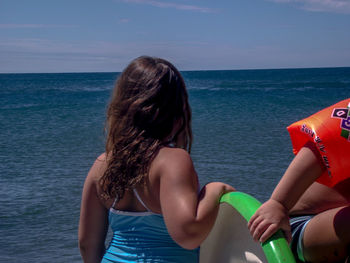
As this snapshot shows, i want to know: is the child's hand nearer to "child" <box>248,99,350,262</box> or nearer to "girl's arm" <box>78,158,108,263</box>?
"child" <box>248,99,350,262</box>

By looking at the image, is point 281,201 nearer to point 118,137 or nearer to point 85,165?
point 118,137

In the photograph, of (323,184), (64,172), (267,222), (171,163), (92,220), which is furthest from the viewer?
(64,172)

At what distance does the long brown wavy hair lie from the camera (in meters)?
1.45

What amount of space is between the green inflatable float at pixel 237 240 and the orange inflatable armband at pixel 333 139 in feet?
0.80

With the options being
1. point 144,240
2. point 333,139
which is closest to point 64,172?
point 144,240

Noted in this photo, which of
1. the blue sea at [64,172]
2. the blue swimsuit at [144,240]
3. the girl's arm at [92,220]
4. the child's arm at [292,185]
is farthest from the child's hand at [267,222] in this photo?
the blue sea at [64,172]

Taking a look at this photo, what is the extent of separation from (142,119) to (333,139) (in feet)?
1.96

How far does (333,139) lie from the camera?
1385 millimetres

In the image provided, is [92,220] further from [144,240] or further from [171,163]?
[171,163]

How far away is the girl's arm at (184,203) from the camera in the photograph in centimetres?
127

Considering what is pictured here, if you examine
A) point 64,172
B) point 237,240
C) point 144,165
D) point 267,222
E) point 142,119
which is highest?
point 142,119

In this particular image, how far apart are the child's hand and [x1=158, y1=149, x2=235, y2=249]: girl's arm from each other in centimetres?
13

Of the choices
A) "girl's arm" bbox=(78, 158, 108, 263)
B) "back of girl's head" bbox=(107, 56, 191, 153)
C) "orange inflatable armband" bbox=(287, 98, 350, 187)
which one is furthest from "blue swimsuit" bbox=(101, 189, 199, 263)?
"orange inflatable armband" bbox=(287, 98, 350, 187)

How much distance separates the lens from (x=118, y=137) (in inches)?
60.2
